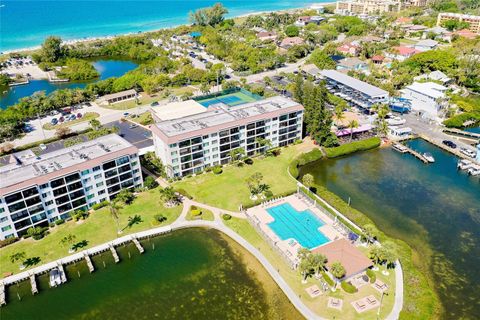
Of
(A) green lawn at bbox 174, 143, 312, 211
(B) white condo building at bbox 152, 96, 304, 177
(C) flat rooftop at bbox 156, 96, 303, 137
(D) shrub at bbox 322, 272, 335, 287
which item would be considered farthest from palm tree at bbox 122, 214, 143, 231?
(D) shrub at bbox 322, 272, 335, 287

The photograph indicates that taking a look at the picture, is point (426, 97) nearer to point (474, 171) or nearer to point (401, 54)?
point (474, 171)

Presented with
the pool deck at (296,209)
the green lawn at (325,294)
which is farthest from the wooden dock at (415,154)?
the green lawn at (325,294)

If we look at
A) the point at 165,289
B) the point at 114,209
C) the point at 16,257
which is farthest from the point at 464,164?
the point at 16,257

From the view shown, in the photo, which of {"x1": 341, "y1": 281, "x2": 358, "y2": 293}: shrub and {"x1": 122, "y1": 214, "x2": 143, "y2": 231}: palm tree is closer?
{"x1": 341, "y1": 281, "x2": 358, "y2": 293}: shrub

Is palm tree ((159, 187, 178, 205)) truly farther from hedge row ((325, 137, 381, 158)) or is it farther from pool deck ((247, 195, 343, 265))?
hedge row ((325, 137, 381, 158))

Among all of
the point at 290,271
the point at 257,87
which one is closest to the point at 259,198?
the point at 290,271

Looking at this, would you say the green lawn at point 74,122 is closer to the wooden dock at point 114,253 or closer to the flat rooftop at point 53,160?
the flat rooftop at point 53,160

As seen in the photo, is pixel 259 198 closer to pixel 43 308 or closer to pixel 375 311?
pixel 375 311
